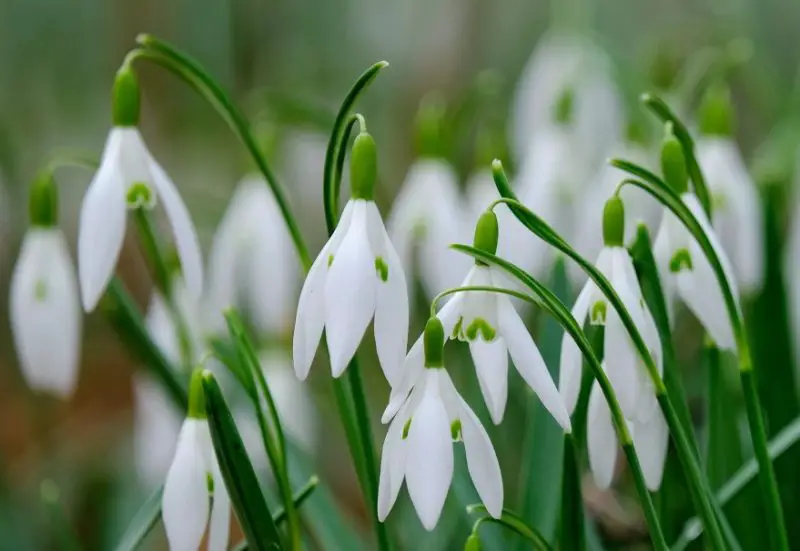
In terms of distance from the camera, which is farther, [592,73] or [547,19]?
[547,19]

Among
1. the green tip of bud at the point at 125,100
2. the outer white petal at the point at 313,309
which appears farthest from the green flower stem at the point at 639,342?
the green tip of bud at the point at 125,100

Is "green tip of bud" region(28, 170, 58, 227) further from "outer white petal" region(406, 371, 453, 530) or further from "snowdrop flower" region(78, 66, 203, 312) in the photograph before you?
"outer white petal" region(406, 371, 453, 530)

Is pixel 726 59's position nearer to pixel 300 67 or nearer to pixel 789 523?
pixel 789 523

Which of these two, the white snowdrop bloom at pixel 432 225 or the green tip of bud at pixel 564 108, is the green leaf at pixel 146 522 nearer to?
the white snowdrop bloom at pixel 432 225

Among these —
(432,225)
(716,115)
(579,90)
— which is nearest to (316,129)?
(579,90)

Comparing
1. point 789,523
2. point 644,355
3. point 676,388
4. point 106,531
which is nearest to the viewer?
point 644,355

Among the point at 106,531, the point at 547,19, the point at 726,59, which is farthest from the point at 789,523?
the point at 547,19

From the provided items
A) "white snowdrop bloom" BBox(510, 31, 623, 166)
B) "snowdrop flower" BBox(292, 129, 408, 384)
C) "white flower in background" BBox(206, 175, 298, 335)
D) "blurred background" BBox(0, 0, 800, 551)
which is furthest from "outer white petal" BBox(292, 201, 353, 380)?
"white snowdrop bloom" BBox(510, 31, 623, 166)

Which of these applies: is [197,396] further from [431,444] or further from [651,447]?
[651,447]
